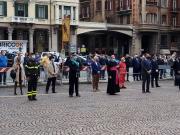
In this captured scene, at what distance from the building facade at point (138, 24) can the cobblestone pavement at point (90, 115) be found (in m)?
50.0

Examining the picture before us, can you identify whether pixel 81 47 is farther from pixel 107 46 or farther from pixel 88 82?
pixel 88 82

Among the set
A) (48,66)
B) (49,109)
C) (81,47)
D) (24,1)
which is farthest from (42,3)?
(49,109)

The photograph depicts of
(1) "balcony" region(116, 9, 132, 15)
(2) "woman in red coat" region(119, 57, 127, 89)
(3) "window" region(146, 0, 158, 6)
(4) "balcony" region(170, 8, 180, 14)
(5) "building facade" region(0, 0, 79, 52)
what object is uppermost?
(3) "window" region(146, 0, 158, 6)

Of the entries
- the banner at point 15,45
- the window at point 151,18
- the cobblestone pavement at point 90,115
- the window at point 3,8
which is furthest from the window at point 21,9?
the cobblestone pavement at point 90,115

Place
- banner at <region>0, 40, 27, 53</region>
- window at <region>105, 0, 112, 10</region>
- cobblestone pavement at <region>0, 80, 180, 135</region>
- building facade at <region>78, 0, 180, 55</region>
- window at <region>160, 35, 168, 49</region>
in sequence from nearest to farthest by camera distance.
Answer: cobblestone pavement at <region>0, 80, 180, 135</region> → banner at <region>0, 40, 27, 53</region> → building facade at <region>78, 0, 180, 55</region> → window at <region>160, 35, 168, 49</region> → window at <region>105, 0, 112, 10</region>

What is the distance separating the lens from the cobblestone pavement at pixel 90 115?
478 inches

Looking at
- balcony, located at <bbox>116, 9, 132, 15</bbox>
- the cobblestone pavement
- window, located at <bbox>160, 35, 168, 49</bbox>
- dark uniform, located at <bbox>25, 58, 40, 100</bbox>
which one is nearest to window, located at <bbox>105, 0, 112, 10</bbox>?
balcony, located at <bbox>116, 9, 132, 15</bbox>

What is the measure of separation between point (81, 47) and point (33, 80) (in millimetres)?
50360

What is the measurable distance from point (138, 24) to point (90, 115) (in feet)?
192

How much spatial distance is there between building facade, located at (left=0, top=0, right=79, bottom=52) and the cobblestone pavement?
40.6m

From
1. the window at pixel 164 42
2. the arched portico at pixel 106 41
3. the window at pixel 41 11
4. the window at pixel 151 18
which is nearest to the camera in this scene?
the window at pixel 41 11

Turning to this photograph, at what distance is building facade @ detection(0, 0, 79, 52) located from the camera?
6075 centimetres

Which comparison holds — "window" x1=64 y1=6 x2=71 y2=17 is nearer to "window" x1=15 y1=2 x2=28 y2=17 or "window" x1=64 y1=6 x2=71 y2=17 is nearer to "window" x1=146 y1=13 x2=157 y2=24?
"window" x1=15 y1=2 x2=28 y2=17

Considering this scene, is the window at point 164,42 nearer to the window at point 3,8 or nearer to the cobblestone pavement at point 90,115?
the window at point 3,8
